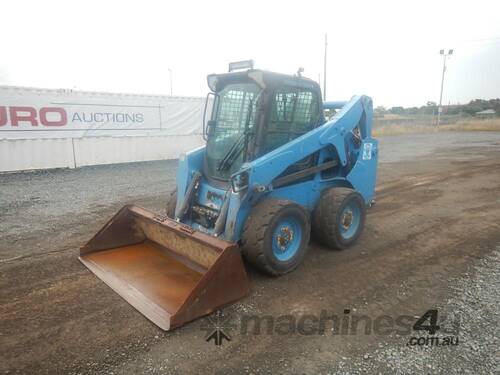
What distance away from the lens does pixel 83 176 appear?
10.5m

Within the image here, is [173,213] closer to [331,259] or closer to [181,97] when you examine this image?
[331,259]

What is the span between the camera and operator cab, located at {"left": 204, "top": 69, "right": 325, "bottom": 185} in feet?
13.8

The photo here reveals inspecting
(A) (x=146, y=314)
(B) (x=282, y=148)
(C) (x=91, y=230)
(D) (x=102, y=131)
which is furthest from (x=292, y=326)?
(D) (x=102, y=131)

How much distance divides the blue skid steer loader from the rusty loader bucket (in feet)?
0.04

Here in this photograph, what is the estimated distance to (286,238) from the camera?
13.2 ft

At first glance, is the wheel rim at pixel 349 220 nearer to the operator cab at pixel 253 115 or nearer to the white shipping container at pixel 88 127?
the operator cab at pixel 253 115

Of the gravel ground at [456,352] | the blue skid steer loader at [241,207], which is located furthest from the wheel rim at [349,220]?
the gravel ground at [456,352]

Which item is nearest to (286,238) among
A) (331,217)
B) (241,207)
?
(241,207)

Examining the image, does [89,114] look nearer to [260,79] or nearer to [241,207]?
[260,79]

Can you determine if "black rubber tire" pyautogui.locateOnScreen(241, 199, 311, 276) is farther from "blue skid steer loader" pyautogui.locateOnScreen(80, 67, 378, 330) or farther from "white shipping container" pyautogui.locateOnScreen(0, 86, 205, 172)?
"white shipping container" pyautogui.locateOnScreen(0, 86, 205, 172)

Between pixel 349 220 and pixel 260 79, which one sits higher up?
pixel 260 79

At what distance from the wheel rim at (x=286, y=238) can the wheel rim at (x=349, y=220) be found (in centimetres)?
90

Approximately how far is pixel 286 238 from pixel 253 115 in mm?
1558

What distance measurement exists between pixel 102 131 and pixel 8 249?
26.9 feet
